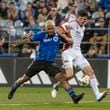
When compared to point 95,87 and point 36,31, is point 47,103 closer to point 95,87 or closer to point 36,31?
point 95,87

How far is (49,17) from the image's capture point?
945 inches

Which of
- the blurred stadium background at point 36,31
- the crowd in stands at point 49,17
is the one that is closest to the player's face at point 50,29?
the blurred stadium background at point 36,31

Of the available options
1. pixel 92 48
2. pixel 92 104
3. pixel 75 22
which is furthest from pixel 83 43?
pixel 92 104

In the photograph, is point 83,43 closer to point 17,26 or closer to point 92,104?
point 17,26

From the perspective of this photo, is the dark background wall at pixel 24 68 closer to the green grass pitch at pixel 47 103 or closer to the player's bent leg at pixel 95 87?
the green grass pitch at pixel 47 103

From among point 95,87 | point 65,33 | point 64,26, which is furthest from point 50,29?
point 95,87

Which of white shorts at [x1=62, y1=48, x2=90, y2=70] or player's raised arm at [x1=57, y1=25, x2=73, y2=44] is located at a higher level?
player's raised arm at [x1=57, y1=25, x2=73, y2=44]

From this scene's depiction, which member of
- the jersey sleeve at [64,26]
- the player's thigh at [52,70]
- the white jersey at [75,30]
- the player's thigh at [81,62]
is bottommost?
the player's thigh at [81,62]

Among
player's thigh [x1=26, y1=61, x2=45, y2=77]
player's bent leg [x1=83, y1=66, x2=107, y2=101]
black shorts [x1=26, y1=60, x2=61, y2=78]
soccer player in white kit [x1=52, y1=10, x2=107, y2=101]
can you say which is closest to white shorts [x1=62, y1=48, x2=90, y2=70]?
soccer player in white kit [x1=52, y1=10, x2=107, y2=101]

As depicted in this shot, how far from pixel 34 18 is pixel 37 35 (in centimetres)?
986

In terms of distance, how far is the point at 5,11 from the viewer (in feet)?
81.8

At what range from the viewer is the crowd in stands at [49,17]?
76.4 ft

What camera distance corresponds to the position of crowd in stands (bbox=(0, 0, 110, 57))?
2330 cm

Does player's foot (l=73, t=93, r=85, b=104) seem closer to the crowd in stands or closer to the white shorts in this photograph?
the white shorts
